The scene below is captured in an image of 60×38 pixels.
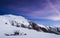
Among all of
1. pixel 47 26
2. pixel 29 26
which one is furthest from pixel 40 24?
pixel 29 26

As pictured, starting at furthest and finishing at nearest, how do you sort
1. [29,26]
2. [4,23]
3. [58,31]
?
[58,31]
[29,26]
[4,23]

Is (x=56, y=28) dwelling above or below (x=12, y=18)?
below

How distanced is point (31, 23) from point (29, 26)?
2.52ft

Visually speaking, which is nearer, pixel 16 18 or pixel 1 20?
pixel 1 20

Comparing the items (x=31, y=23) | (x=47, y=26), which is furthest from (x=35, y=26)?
(x=47, y=26)

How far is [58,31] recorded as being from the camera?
14359 mm

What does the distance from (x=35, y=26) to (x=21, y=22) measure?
1.51m

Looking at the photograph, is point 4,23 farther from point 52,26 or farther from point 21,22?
point 52,26

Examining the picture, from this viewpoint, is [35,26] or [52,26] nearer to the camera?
[35,26]

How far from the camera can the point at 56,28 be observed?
47.3 feet

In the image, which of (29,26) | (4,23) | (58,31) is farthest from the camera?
(58,31)

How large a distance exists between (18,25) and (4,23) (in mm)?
1362

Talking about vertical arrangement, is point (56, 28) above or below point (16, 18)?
below

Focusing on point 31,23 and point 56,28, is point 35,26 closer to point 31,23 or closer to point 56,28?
point 31,23
